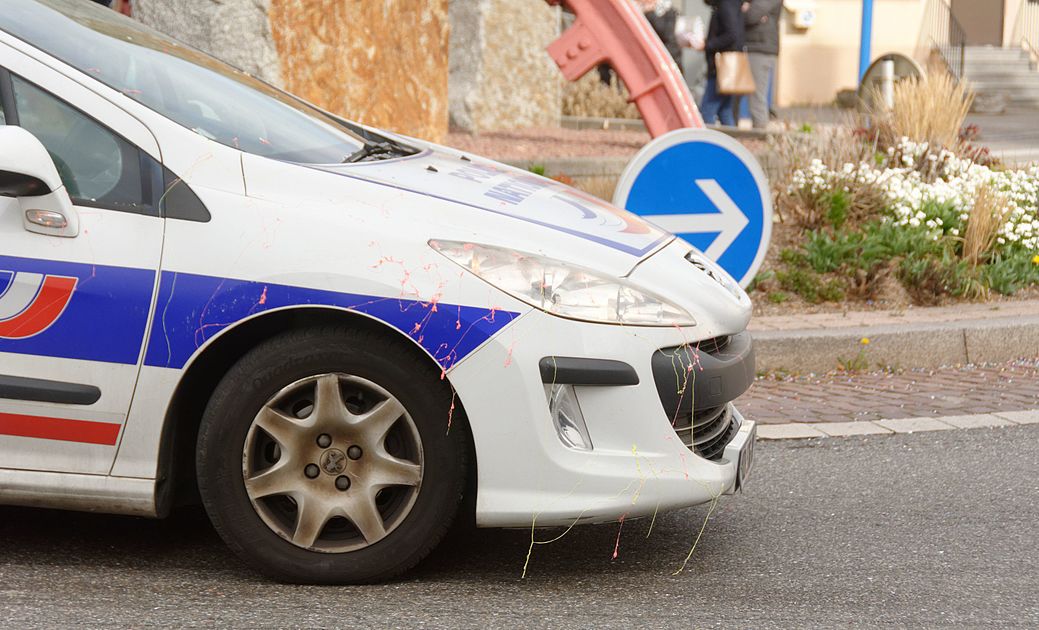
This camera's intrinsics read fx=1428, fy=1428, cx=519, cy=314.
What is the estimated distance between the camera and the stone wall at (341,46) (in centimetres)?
850

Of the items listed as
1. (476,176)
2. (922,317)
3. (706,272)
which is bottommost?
(922,317)

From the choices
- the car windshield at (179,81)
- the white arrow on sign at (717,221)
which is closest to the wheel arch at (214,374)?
the car windshield at (179,81)

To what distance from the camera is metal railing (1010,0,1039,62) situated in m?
24.6

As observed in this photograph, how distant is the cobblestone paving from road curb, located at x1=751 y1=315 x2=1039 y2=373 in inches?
2.2

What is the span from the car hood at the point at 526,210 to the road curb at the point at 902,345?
7.42ft

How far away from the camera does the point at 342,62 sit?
890cm

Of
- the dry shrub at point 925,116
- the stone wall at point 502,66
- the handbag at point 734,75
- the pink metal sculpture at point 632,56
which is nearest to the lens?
the dry shrub at point 925,116

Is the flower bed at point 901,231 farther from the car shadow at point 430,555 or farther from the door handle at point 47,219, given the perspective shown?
the door handle at point 47,219

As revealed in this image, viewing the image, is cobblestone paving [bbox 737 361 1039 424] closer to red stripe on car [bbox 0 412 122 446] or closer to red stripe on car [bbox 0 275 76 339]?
red stripe on car [bbox 0 412 122 446]

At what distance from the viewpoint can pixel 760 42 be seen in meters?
14.6

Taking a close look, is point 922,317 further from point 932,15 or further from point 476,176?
point 932,15

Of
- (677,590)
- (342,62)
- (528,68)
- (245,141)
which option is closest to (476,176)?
(245,141)

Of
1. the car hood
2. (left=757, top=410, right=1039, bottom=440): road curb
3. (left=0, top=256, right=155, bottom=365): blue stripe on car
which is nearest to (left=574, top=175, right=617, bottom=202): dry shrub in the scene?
(left=757, top=410, right=1039, bottom=440): road curb

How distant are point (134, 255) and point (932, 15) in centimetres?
2316
